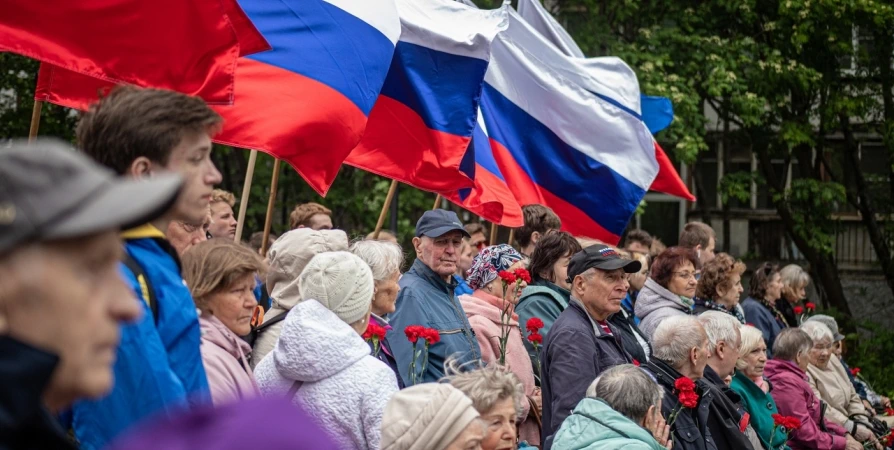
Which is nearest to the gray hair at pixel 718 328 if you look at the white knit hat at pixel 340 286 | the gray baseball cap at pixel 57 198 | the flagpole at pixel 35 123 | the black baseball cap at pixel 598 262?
the black baseball cap at pixel 598 262

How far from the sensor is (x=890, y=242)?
20047 millimetres

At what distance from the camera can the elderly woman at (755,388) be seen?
7457 millimetres

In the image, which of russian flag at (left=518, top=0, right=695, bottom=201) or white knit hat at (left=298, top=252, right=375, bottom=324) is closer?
white knit hat at (left=298, top=252, right=375, bottom=324)

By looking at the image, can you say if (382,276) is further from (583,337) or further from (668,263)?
(668,263)

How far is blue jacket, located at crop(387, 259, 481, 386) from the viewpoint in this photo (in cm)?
602

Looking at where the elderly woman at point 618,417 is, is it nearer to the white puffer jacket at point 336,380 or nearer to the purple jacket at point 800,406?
the white puffer jacket at point 336,380

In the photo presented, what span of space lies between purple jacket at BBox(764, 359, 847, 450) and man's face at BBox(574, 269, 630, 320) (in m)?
2.51

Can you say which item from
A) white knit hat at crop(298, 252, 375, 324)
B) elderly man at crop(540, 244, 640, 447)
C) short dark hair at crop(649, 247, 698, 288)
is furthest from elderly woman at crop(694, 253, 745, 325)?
white knit hat at crop(298, 252, 375, 324)

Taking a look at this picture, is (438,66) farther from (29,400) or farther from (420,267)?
(29,400)

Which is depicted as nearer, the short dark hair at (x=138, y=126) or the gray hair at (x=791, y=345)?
the short dark hair at (x=138, y=126)

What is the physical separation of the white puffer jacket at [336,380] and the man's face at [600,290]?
2359 millimetres

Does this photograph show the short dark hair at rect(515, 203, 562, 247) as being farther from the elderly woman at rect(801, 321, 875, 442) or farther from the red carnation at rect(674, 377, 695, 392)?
the red carnation at rect(674, 377, 695, 392)

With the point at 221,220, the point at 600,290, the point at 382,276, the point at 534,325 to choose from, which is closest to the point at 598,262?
the point at 600,290

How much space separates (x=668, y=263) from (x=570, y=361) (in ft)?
8.15
